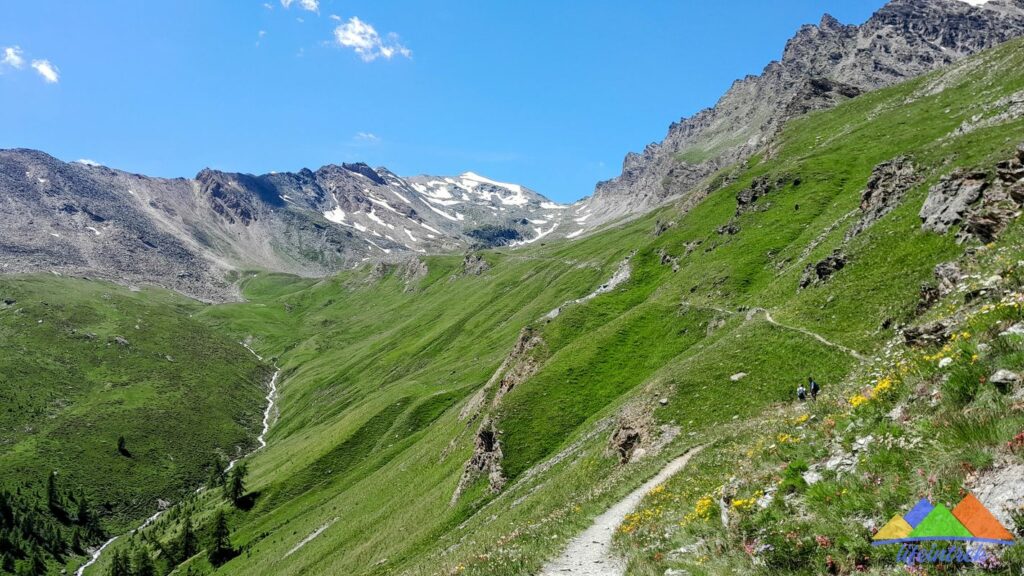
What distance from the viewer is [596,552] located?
17609 millimetres

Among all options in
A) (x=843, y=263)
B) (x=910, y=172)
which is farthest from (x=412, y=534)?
(x=910, y=172)

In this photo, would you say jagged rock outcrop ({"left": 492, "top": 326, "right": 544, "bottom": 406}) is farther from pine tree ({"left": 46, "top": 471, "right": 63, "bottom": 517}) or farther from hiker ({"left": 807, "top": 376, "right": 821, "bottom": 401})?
pine tree ({"left": 46, "top": 471, "right": 63, "bottom": 517})

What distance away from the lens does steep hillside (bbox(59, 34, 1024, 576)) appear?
16484 mm

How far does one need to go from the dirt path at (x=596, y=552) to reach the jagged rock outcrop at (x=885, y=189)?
52376 mm

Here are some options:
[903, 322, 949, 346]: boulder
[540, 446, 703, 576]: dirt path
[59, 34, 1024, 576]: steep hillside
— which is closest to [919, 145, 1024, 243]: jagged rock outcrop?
[59, 34, 1024, 576]: steep hillside

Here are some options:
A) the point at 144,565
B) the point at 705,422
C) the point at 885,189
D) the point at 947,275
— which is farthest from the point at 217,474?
the point at 947,275

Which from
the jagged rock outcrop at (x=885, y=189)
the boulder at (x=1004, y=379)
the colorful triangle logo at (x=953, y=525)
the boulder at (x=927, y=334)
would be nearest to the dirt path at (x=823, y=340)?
the boulder at (x=927, y=334)

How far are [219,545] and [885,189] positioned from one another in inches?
5277

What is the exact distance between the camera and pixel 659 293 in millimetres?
89562

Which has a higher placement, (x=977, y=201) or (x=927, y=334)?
(x=977, y=201)

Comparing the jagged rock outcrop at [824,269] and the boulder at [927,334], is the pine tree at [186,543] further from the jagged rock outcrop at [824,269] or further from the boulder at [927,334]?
the boulder at [927,334]

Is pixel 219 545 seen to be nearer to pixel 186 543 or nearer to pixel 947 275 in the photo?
pixel 186 543

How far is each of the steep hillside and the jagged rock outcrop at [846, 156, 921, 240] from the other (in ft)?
1.10

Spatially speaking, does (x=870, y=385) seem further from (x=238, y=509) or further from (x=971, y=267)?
(x=238, y=509)
